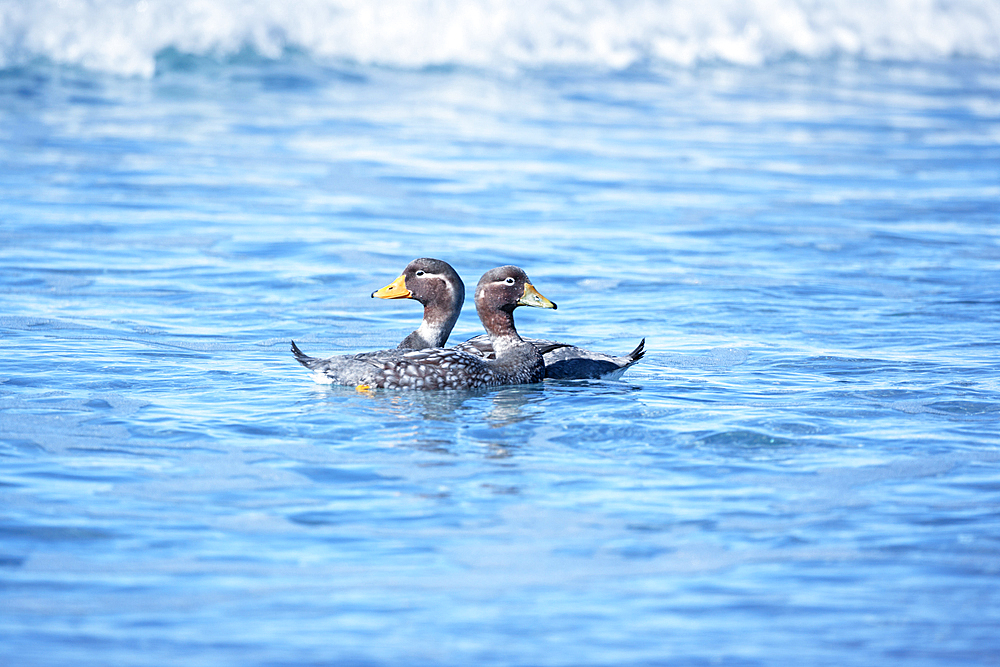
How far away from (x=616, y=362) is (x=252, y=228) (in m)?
6.30

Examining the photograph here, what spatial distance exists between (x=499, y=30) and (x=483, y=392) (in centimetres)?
1889

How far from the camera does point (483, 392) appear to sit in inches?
327

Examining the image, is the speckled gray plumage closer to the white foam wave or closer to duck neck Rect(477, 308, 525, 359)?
duck neck Rect(477, 308, 525, 359)

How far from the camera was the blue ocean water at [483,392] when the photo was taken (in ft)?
16.5

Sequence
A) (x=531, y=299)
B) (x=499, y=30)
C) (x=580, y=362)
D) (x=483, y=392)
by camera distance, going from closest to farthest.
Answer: (x=483, y=392) → (x=580, y=362) → (x=531, y=299) → (x=499, y=30)

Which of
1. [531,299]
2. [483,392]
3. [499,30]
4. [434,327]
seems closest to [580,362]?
[531,299]

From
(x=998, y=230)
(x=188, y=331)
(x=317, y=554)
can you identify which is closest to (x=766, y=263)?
(x=998, y=230)

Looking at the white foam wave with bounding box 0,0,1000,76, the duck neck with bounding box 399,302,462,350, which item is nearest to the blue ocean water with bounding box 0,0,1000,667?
the white foam wave with bounding box 0,0,1000,76

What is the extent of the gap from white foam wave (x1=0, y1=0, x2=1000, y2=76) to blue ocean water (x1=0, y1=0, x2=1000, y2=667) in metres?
0.14

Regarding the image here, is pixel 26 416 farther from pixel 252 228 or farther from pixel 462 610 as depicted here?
pixel 252 228

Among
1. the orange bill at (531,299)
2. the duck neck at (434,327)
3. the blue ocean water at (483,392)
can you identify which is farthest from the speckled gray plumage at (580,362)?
the duck neck at (434,327)

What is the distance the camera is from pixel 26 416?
733 cm

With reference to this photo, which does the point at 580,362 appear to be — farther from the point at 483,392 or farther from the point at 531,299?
the point at 483,392

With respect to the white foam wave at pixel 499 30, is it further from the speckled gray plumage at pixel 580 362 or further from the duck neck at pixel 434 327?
the speckled gray plumage at pixel 580 362
